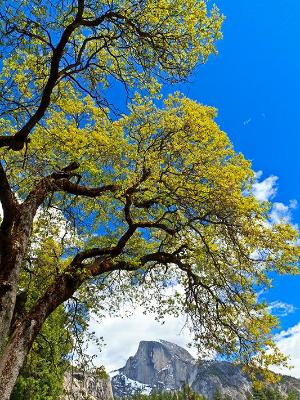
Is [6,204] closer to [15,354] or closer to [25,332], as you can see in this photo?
[25,332]

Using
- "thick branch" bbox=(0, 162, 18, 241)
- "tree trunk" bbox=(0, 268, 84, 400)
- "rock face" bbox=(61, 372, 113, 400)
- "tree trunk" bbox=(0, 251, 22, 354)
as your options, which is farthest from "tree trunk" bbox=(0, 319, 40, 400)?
"rock face" bbox=(61, 372, 113, 400)

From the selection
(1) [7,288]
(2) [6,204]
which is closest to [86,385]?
(2) [6,204]

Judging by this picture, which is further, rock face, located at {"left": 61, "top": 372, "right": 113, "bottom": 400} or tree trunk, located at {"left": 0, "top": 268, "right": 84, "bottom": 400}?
rock face, located at {"left": 61, "top": 372, "right": 113, "bottom": 400}

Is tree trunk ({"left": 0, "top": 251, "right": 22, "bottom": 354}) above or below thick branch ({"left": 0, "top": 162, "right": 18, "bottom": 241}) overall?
below

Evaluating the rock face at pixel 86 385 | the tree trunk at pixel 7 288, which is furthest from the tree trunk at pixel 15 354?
the rock face at pixel 86 385

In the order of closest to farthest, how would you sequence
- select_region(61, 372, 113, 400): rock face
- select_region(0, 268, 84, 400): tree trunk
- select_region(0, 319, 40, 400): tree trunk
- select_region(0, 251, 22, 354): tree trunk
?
1. select_region(0, 251, 22, 354): tree trunk
2. select_region(0, 319, 40, 400): tree trunk
3. select_region(0, 268, 84, 400): tree trunk
4. select_region(61, 372, 113, 400): rock face

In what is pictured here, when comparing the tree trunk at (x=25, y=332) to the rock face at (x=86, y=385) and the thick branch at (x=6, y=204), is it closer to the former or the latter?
the thick branch at (x=6, y=204)

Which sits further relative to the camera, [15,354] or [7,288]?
[15,354]

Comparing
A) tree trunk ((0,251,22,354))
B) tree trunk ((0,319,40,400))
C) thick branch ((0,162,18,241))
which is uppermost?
thick branch ((0,162,18,241))

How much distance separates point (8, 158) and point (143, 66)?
6679 millimetres

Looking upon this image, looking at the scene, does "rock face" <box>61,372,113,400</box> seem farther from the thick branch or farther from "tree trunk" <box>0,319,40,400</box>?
the thick branch

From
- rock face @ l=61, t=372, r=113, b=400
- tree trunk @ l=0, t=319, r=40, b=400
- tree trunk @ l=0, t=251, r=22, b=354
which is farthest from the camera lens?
rock face @ l=61, t=372, r=113, b=400

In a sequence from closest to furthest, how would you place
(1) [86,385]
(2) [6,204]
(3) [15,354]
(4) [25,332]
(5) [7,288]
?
1. (5) [7,288]
2. (3) [15,354]
3. (4) [25,332]
4. (2) [6,204]
5. (1) [86,385]

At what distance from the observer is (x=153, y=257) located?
14195 millimetres
